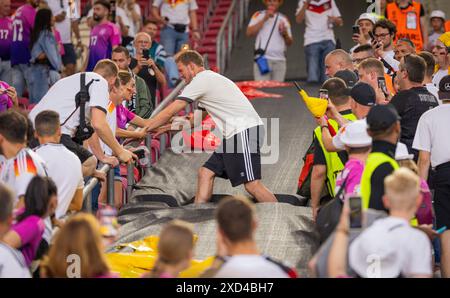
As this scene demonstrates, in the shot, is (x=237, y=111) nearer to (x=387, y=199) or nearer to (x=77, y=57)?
(x=387, y=199)

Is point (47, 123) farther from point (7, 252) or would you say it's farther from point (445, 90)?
point (445, 90)

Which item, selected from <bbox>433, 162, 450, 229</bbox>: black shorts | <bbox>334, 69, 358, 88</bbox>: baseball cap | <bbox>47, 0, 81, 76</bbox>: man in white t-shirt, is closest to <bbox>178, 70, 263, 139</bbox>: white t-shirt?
<bbox>334, 69, 358, 88</bbox>: baseball cap

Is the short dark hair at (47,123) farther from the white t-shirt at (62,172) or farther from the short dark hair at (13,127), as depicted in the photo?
the short dark hair at (13,127)

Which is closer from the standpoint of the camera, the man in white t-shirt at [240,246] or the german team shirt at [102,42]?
the man in white t-shirt at [240,246]

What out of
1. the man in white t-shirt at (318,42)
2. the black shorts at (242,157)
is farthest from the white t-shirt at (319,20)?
Answer: the black shorts at (242,157)

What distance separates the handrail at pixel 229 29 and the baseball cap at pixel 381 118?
32.5 ft

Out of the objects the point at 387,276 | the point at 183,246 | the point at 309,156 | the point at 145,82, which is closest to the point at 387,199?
the point at 387,276

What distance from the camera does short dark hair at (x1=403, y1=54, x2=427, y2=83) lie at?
9.14 metres

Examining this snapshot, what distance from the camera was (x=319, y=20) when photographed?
1554 cm

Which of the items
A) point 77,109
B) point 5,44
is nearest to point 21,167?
point 77,109

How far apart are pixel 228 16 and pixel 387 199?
11620 mm

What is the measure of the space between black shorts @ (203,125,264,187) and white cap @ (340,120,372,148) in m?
2.19

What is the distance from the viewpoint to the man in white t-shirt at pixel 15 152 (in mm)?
7094

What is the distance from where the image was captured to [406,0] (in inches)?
573
